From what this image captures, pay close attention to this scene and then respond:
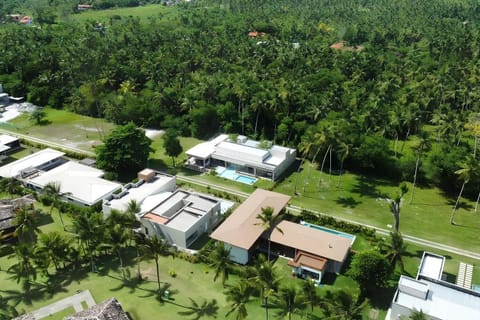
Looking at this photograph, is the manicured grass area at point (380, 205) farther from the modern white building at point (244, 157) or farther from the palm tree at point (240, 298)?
the palm tree at point (240, 298)

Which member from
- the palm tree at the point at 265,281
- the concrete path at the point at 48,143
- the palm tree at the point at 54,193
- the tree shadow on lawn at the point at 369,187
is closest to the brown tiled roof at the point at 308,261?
the palm tree at the point at 265,281

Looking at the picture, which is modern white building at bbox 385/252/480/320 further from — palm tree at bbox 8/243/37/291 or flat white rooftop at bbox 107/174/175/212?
palm tree at bbox 8/243/37/291

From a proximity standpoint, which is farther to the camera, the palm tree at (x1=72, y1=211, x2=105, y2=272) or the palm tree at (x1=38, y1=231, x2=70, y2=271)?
the palm tree at (x1=38, y1=231, x2=70, y2=271)

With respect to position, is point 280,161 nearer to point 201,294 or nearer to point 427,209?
point 427,209

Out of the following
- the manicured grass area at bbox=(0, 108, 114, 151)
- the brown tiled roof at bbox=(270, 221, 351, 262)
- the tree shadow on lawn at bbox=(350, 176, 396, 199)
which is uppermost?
the brown tiled roof at bbox=(270, 221, 351, 262)

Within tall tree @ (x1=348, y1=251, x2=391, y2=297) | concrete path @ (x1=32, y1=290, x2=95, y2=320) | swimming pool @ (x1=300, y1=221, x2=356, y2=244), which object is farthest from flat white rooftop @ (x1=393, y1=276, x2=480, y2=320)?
concrete path @ (x1=32, y1=290, x2=95, y2=320)

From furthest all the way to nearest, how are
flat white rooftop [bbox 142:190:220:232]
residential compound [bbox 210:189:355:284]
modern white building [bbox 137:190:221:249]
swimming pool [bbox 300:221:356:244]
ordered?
swimming pool [bbox 300:221:356:244], flat white rooftop [bbox 142:190:220:232], modern white building [bbox 137:190:221:249], residential compound [bbox 210:189:355:284]

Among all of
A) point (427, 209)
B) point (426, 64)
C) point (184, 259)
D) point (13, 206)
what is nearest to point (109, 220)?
point (184, 259)
